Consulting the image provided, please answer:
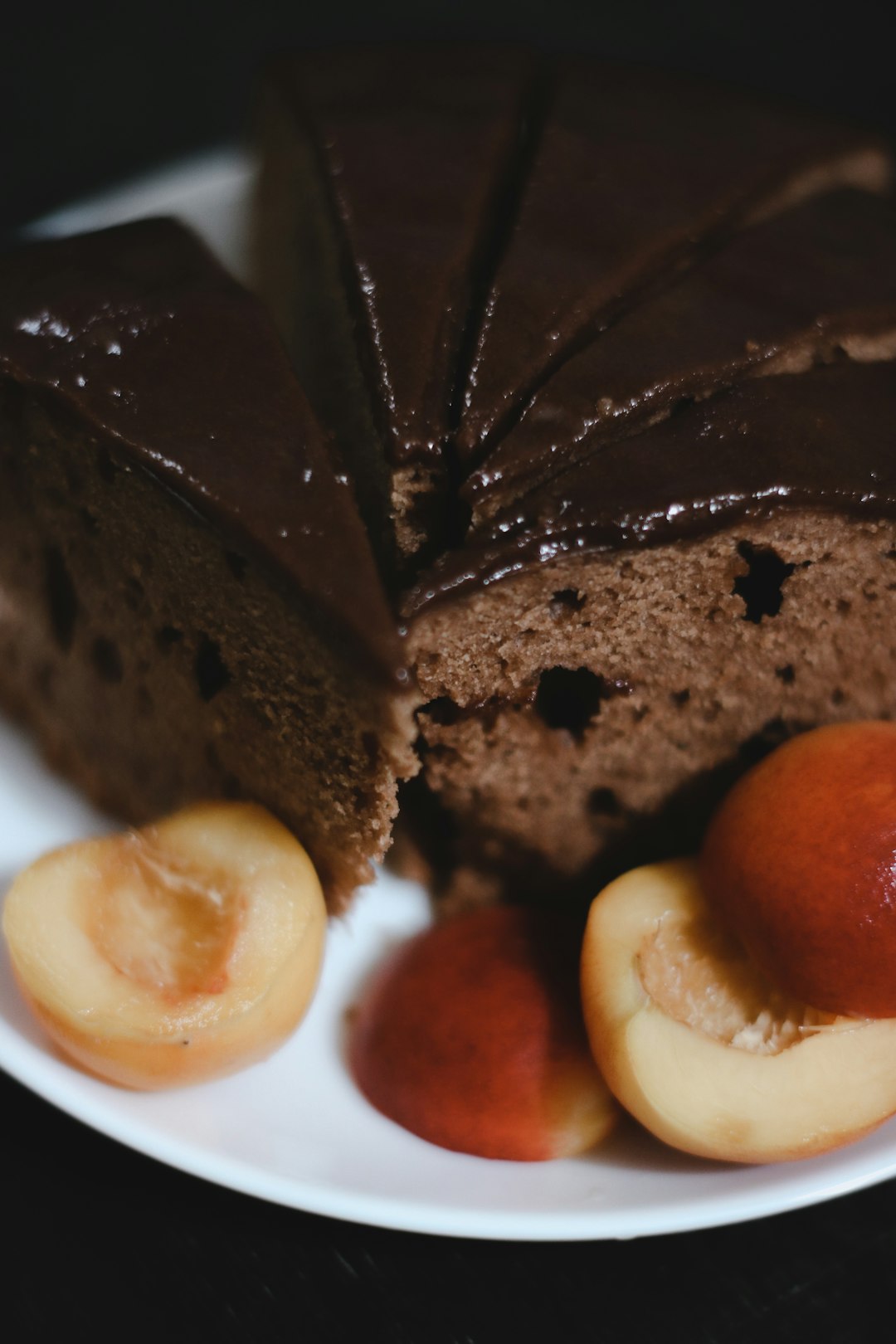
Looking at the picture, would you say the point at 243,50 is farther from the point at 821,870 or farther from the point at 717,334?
the point at 821,870

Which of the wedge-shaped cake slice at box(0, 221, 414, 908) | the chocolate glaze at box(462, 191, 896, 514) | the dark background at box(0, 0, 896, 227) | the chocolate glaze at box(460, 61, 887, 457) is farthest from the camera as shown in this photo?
the dark background at box(0, 0, 896, 227)

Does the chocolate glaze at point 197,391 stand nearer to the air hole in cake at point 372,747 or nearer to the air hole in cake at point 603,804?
the air hole in cake at point 372,747

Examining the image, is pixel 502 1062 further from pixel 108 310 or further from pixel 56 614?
pixel 108 310

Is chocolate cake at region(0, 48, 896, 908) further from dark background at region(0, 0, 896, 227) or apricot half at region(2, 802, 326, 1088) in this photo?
dark background at region(0, 0, 896, 227)

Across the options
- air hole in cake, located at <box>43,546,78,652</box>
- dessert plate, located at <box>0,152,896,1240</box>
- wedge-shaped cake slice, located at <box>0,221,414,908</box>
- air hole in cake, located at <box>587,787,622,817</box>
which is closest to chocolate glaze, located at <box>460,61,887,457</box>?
wedge-shaped cake slice, located at <box>0,221,414,908</box>

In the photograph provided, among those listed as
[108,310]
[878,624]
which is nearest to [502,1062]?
[878,624]

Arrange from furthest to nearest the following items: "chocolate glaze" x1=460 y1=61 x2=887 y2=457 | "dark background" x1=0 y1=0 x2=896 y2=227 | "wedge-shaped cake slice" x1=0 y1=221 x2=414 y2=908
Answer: "dark background" x1=0 y1=0 x2=896 y2=227 → "chocolate glaze" x1=460 y1=61 x2=887 y2=457 → "wedge-shaped cake slice" x1=0 y1=221 x2=414 y2=908

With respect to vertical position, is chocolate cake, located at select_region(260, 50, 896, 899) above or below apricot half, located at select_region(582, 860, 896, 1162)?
above
